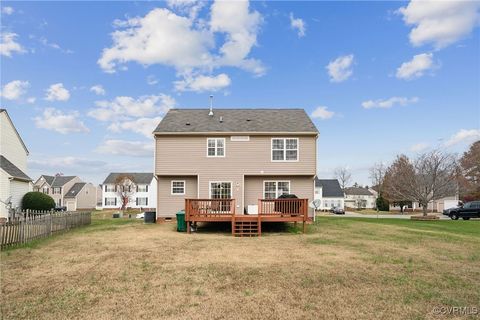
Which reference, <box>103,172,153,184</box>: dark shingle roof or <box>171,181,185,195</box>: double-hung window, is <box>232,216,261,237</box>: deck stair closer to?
<box>171,181,185,195</box>: double-hung window

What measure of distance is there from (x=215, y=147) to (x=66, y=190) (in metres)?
56.8

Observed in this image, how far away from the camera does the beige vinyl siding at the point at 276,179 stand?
67.5ft

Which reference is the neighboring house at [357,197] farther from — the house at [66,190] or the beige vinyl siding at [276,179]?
the house at [66,190]

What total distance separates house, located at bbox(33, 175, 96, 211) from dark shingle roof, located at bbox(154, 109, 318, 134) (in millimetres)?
51303

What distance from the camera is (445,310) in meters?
5.58

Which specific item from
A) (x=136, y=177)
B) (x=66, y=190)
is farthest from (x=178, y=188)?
(x=66, y=190)

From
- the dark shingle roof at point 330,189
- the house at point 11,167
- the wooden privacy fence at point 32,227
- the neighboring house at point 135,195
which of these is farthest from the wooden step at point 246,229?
the dark shingle roof at point 330,189

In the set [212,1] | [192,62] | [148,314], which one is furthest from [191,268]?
[192,62]

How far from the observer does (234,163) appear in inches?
808

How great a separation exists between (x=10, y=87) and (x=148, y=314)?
1941 centimetres

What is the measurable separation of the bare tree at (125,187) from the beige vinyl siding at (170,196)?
4070 centimetres

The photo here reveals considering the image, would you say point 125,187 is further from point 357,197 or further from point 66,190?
point 357,197

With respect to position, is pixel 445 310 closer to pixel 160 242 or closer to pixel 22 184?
pixel 160 242

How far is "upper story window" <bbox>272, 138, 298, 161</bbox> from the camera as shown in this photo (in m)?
20.5
